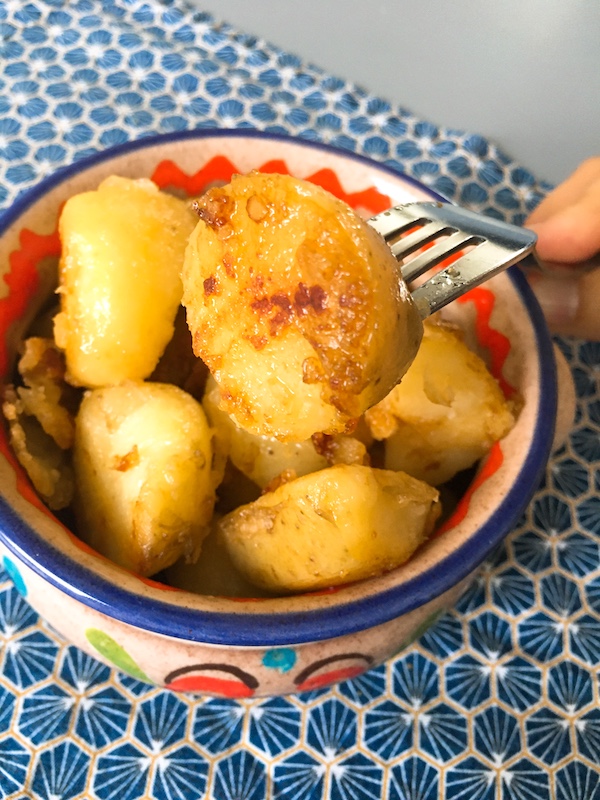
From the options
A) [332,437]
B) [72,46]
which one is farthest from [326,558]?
[72,46]

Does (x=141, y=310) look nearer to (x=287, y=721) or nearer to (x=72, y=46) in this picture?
(x=287, y=721)

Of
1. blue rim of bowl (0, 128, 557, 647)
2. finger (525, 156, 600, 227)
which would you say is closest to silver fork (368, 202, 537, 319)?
blue rim of bowl (0, 128, 557, 647)

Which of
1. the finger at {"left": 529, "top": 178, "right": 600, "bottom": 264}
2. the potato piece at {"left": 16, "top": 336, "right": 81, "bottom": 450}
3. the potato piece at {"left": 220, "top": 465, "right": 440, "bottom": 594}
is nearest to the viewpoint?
the potato piece at {"left": 220, "top": 465, "right": 440, "bottom": 594}

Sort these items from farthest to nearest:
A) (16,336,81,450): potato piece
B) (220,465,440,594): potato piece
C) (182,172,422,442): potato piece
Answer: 1. (16,336,81,450): potato piece
2. (220,465,440,594): potato piece
3. (182,172,422,442): potato piece

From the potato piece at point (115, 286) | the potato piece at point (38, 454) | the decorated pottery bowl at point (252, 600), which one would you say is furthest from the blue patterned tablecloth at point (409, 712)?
the potato piece at point (115, 286)

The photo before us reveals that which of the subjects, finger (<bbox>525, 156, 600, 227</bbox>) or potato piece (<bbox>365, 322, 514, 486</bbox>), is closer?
potato piece (<bbox>365, 322, 514, 486</bbox>)

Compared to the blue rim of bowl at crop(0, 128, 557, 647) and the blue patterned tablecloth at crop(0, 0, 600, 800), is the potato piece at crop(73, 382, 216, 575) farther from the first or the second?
the blue patterned tablecloth at crop(0, 0, 600, 800)

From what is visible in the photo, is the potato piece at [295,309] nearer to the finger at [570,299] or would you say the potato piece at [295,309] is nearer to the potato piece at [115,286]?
the potato piece at [115,286]
